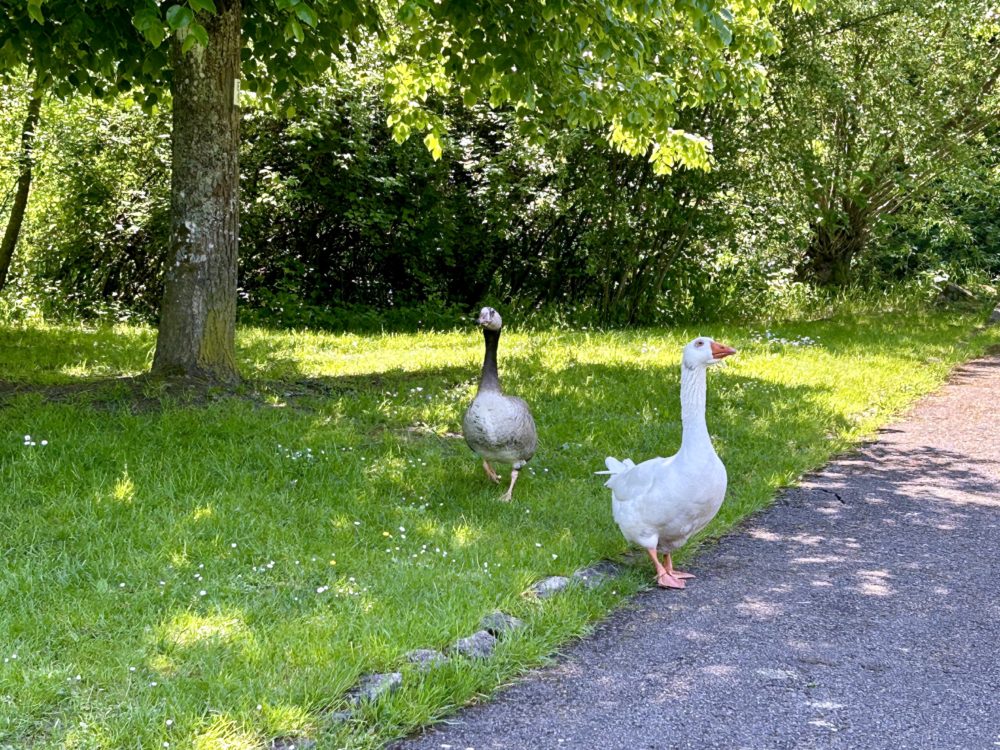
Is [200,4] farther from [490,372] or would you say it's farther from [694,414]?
[694,414]

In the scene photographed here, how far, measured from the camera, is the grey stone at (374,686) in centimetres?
403

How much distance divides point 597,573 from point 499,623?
106 centimetres

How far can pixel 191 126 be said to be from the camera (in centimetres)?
879

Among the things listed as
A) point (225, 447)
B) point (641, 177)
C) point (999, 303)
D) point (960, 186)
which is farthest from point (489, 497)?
point (999, 303)

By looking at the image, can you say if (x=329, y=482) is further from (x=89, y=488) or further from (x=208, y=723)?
(x=208, y=723)

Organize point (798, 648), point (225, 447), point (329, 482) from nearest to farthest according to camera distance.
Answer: point (798, 648)
point (329, 482)
point (225, 447)

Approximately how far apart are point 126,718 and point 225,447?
3939 mm

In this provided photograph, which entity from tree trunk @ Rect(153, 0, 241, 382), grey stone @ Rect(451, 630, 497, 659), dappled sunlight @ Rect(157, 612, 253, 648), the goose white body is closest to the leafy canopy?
tree trunk @ Rect(153, 0, 241, 382)

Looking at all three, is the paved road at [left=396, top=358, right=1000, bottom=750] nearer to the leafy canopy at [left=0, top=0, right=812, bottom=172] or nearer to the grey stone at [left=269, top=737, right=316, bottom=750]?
the grey stone at [left=269, top=737, right=316, bottom=750]

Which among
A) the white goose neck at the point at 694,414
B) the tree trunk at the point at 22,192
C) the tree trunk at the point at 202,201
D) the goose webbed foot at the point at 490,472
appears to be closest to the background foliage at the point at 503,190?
the tree trunk at the point at 22,192

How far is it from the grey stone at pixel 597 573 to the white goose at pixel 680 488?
0.25m

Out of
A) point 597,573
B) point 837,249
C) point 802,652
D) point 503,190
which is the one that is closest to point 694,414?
point 597,573

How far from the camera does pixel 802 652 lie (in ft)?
15.9

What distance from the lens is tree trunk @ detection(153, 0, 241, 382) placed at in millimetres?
8781
